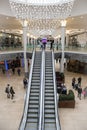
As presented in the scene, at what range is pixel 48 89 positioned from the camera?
1516 centimetres

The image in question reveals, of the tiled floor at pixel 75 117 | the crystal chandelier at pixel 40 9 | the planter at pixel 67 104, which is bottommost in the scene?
the tiled floor at pixel 75 117

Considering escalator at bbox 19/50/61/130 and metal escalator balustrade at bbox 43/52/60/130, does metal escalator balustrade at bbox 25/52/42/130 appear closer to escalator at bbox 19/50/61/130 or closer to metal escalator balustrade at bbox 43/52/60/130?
escalator at bbox 19/50/61/130

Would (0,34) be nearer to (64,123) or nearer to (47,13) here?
(47,13)

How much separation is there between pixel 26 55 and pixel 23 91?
24.6 feet

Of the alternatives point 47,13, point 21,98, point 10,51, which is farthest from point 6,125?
point 10,51

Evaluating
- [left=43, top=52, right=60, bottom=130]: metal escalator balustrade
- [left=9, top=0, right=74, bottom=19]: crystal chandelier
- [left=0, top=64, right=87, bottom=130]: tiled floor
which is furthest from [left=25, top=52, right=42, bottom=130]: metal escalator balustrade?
[left=9, top=0, right=74, bottom=19]: crystal chandelier

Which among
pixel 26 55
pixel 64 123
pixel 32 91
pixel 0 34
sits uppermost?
pixel 0 34

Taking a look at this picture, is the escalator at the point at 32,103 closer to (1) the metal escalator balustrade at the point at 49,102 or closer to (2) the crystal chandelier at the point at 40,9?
(1) the metal escalator balustrade at the point at 49,102

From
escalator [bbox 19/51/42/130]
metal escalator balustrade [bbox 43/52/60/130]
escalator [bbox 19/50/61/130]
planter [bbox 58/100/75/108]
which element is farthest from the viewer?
planter [bbox 58/100/75/108]

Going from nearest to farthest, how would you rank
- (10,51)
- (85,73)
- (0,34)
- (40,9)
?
(40,9), (10,51), (85,73), (0,34)

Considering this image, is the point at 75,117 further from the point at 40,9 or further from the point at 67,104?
the point at 40,9

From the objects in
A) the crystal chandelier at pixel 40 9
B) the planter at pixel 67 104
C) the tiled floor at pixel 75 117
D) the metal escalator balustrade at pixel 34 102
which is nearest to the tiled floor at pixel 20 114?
the tiled floor at pixel 75 117

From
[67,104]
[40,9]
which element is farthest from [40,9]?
[67,104]

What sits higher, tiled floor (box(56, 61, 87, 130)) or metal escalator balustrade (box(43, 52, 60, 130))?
metal escalator balustrade (box(43, 52, 60, 130))
